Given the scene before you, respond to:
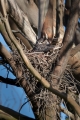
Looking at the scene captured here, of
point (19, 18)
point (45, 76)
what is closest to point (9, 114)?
point (45, 76)

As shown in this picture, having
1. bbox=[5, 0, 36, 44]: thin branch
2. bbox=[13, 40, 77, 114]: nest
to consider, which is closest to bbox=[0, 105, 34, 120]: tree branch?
bbox=[13, 40, 77, 114]: nest

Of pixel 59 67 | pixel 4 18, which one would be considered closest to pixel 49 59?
pixel 59 67

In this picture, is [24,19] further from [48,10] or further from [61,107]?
[61,107]

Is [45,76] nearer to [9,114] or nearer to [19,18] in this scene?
[9,114]

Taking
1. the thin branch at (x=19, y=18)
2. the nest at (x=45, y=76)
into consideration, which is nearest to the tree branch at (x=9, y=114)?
the nest at (x=45, y=76)

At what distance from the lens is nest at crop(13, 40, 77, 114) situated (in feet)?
5.57

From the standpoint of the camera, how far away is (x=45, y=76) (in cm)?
169

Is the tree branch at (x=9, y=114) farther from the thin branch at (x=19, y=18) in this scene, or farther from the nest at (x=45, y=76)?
the thin branch at (x=19, y=18)

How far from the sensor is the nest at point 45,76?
1699 mm

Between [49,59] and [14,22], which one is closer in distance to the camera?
[49,59]

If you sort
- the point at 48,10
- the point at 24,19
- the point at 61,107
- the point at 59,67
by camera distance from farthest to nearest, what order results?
the point at 24,19 < the point at 48,10 < the point at 61,107 < the point at 59,67

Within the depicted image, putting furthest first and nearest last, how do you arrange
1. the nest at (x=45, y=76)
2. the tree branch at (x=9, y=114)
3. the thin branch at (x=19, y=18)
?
the thin branch at (x=19, y=18), the tree branch at (x=9, y=114), the nest at (x=45, y=76)

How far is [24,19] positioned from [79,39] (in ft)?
1.34

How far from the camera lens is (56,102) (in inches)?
68.8
